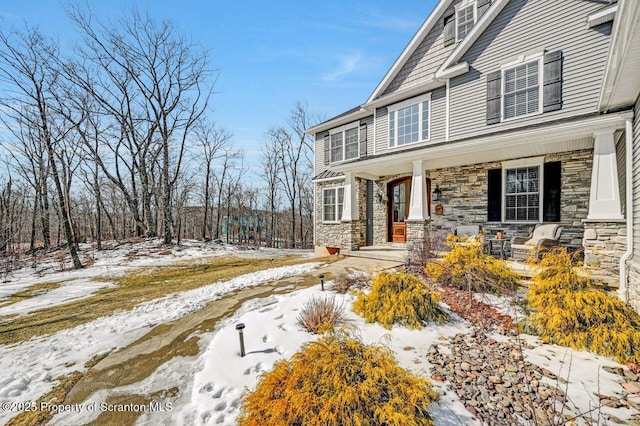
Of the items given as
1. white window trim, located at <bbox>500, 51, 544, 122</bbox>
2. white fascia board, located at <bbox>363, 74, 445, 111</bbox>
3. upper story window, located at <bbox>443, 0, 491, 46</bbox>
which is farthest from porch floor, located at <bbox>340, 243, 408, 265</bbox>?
upper story window, located at <bbox>443, 0, 491, 46</bbox>

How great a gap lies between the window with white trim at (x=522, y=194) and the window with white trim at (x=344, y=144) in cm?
511

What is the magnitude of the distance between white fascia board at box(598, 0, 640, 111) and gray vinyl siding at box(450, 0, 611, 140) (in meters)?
2.52

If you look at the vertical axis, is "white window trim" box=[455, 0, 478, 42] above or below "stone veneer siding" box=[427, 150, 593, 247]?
above

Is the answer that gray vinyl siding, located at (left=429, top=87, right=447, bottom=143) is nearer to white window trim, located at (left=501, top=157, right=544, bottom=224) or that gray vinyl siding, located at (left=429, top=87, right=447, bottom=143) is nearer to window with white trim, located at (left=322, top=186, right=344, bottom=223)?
white window trim, located at (left=501, top=157, right=544, bottom=224)

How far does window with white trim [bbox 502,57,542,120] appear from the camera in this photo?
640 centimetres

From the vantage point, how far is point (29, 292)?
6.23 metres

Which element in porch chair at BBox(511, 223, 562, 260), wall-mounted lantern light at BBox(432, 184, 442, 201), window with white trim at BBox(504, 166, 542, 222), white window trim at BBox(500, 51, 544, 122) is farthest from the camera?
wall-mounted lantern light at BBox(432, 184, 442, 201)

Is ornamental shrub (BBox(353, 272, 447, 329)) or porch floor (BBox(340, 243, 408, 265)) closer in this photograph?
ornamental shrub (BBox(353, 272, 447, 329))

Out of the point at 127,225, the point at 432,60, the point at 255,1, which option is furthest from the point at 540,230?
the point at 127,225

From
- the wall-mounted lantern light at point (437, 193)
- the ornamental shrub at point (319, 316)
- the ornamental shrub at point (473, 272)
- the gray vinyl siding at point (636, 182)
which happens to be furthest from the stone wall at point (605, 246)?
the ornamental shrub at point (319, 316)

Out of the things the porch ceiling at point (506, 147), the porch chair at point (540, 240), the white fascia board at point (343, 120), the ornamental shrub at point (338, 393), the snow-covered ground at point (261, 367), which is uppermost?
the white fascia board at point (343, 120)

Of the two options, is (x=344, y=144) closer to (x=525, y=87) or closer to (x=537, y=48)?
(x=525, y=87)

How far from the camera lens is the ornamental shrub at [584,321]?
2635mm

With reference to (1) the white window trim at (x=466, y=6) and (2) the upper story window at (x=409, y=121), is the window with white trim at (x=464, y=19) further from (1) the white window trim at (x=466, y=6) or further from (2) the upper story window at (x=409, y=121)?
(2) the upper story window at (x=409, y=121)
